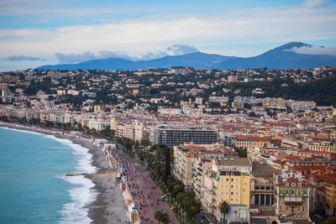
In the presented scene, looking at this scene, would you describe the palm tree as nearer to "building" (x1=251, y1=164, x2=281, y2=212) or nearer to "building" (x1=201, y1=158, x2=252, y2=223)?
"building" (x1=201, y1=158, x2=252, y2=223)

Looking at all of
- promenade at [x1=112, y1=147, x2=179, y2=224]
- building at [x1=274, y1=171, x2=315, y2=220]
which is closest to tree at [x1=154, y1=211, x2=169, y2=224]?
promenade at [x1=112, y1=147, x2=179, y2=224]

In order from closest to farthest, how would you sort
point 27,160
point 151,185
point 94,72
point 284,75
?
point 151,185
point 27,160
point 284,75
point 94,72

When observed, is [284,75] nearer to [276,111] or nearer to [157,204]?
[276,111]

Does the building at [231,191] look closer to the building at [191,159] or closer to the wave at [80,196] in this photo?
the building at [191,159]

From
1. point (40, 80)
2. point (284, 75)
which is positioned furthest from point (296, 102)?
point (40, 80)

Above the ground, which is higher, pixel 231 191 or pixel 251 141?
pixel 231 191

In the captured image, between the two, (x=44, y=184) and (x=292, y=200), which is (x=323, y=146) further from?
(x=292, y=200)

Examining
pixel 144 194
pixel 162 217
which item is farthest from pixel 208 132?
pixel 162 217
